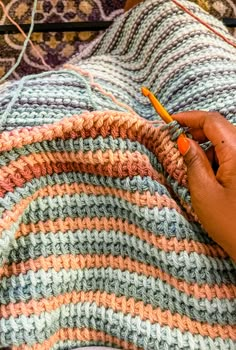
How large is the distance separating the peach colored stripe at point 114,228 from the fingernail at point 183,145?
0.43 ft

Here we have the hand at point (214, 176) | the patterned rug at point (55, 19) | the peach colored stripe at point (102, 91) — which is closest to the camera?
the hand at point (214, 176)

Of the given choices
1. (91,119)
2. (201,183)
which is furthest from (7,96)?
(201,183)

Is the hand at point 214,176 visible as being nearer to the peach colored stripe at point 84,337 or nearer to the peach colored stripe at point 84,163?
the peach colored stripe at point 84,163

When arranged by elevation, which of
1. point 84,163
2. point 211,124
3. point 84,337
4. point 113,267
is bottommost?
point 84,337

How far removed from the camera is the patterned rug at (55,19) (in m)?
1.27

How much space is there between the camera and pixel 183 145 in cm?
78

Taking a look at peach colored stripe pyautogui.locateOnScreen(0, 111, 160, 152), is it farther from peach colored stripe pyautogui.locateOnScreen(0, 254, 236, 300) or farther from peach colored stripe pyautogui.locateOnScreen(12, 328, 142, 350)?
peach colored stripe pyautogui.locateOnScreen(12, 328, 142, 350)

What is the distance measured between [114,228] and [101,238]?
3cm

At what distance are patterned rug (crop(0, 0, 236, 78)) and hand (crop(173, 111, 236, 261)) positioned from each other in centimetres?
57

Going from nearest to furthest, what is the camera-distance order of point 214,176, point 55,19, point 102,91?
1. point 214,176
2. point 102,91
3. point 55,19

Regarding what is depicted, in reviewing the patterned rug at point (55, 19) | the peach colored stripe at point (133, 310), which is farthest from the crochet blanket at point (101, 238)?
the patterned rug at point (55, 19)

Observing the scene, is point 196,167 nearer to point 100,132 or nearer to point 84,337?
point 100,132

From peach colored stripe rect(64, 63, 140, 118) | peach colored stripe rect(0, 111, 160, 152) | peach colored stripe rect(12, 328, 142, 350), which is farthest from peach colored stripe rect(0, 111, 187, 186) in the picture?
peach colored stripe rect(12, 328, 142, 350)

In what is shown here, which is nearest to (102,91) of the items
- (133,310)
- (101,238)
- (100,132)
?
(100,132)
